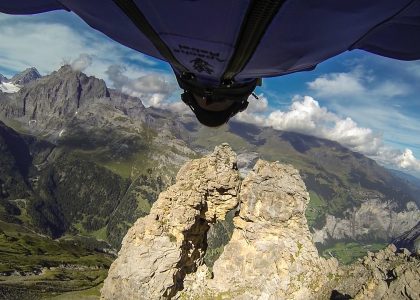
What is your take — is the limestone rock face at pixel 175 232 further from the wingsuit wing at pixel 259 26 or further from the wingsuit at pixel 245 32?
the wingsuit wing at pixel 259 26

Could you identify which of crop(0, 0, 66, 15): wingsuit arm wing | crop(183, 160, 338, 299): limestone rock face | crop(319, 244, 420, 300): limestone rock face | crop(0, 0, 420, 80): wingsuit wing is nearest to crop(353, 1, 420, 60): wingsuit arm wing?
crop(0, 0, 420, 80): wingsuit wing

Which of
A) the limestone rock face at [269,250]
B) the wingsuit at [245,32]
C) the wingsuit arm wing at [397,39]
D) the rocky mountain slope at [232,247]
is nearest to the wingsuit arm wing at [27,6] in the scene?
the wingsuit at [245,32]

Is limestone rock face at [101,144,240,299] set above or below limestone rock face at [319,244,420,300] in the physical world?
above

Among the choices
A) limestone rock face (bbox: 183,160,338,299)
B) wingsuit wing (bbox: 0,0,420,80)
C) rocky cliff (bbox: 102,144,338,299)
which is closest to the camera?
wingsuit wing (bbox: 0,0,420,80)

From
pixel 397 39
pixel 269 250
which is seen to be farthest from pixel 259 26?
pixel 269 250

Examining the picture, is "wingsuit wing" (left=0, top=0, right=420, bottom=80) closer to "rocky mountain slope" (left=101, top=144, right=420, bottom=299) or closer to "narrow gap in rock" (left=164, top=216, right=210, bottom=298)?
"rocky mountain slope" (left=101, top=144, right=420, bottom=299)

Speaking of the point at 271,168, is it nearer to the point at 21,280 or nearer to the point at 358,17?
the point at 358,17
